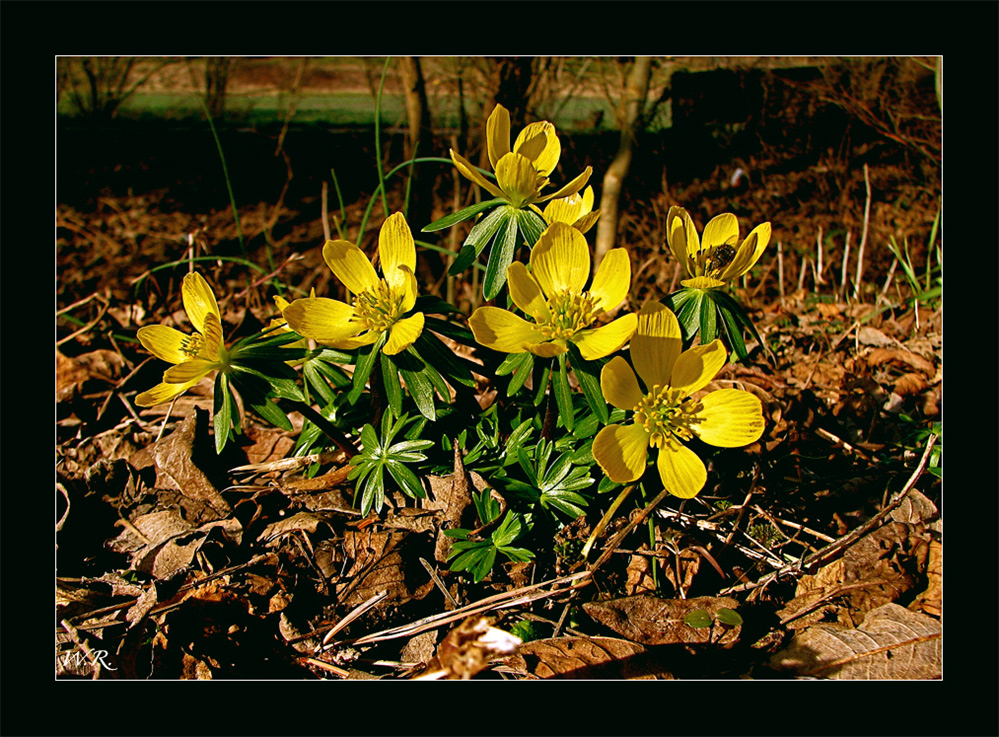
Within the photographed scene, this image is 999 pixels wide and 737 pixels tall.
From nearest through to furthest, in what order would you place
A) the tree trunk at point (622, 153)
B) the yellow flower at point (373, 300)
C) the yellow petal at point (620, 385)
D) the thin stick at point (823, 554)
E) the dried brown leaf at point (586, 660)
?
the yellow petal at point (620, 385) < the yellow flower at point (373, 300) < the dried brown leaf at point (586, 660) < the thin stick at point (823, 554) < the tree trunk at point (622, 153)

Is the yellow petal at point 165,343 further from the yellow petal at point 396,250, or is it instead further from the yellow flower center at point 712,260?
the yellow flower center at point 712,260

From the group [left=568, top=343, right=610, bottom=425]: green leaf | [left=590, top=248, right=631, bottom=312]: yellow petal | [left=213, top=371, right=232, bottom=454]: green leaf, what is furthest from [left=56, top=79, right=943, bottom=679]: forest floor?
[left=590, top=248, right=631, bottom=312]: yellow petal

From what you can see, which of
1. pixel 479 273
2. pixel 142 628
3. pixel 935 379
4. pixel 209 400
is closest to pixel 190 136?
pixel 479 273

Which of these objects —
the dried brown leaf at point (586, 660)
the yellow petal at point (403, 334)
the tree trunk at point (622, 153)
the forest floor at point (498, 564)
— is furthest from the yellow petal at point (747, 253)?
the tree trunk at point (622, 153)

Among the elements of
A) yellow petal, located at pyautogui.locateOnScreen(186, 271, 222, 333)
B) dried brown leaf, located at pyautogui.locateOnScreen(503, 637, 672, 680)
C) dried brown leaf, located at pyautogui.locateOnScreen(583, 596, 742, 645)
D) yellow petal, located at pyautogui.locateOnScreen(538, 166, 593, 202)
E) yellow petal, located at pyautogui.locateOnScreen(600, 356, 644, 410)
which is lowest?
dried brown leaf, located at pyautogui.locateOnScreen(503, 637, 672, 680)

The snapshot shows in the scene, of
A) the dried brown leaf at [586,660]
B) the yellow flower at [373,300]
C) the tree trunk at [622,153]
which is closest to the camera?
the yellow flower at [373,300]

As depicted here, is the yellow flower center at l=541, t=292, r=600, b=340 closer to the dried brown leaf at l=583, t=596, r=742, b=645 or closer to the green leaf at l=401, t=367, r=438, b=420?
the green leaf at l=401, t=367, r=438, b=420

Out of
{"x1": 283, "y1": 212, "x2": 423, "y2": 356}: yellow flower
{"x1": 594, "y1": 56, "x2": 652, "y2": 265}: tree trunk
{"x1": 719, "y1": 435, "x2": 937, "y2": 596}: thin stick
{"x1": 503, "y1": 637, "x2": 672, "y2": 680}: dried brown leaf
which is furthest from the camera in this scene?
{"x1": 594, "y1": 56, "x2": 652, "y2": 265}: tree trunk

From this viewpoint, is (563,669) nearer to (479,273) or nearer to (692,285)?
(692,285)
